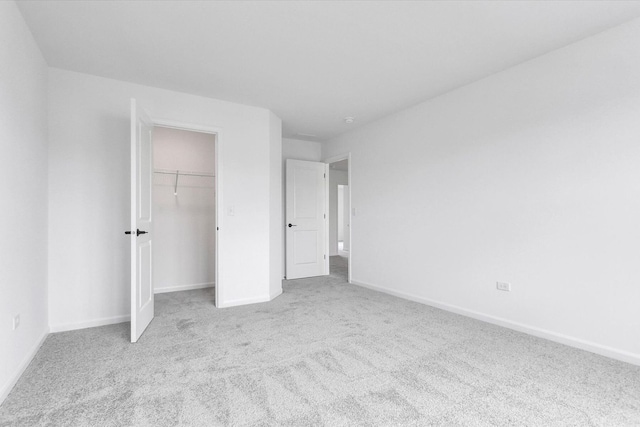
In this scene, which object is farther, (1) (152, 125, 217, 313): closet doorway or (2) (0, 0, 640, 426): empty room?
(1) (152, 125, 217, 313): closet doorway

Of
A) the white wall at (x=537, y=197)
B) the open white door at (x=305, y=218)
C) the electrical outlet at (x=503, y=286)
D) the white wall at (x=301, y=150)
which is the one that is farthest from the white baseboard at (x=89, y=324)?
the electrical outlet at (x=503, y=286)

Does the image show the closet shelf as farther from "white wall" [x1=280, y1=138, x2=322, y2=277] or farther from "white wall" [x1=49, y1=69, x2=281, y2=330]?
"white wall" [x1=280, y1=138, x2=322, y2=277]

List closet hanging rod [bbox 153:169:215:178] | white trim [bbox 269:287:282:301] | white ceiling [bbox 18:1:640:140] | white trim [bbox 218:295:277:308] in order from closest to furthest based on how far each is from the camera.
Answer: white ceiling [bbox 18:1:640:140], white trim [bbox 218:295:277:308], white trim [bbox 269:287:282:301], closet hanging rod [bbox 153:169:215:178]

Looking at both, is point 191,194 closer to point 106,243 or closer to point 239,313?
point 106,243

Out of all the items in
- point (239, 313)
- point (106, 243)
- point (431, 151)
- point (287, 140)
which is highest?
point (287, 140)

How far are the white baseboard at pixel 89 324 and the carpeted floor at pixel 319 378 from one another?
4.3 inches

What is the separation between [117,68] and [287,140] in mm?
2939

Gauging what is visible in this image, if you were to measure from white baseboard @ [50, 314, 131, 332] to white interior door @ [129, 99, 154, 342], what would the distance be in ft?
1.03

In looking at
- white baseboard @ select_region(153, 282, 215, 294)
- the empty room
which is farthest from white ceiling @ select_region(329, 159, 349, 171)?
white baseboard @ select_region(153, 282, 215, 294)

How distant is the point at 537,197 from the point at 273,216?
300 cm

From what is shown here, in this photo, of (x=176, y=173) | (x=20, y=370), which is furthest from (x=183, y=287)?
(x=20, y=370)

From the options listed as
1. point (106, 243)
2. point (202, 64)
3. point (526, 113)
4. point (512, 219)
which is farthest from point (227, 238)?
point (526, 113)

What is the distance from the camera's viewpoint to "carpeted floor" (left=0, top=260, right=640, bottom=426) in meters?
1.67

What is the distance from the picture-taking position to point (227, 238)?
3.82m
